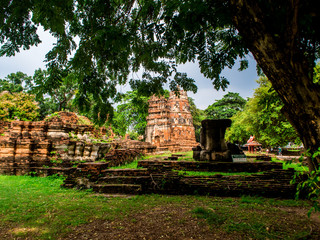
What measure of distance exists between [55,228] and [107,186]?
208cm

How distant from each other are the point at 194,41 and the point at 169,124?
1898 centimetres

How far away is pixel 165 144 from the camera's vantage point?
2142cm

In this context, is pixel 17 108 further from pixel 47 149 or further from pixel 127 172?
pixel 127 172

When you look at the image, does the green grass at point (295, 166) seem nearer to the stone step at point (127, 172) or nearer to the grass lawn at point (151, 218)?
the grass lawn at point (151, 218)

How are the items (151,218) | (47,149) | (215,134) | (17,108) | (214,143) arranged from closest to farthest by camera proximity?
(151,218)
(47,149)
(214,143)
(215,134)
(17,108)

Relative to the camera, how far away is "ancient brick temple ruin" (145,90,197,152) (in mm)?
21828

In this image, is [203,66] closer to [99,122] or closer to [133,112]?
[99,122]

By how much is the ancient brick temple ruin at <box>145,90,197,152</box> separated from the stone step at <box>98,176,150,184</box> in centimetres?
1599

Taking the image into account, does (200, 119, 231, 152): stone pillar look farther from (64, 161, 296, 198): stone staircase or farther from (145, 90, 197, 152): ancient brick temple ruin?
(145, 90, 197, 152): ancient brick temple ruin

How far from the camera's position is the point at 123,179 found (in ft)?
16.4

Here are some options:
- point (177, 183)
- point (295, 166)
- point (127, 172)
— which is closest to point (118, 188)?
point (127, 172)

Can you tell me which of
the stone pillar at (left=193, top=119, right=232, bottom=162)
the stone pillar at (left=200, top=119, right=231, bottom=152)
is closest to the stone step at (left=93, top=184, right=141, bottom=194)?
the stone pillar at (left=193, top=119, right=232, bottom=162)

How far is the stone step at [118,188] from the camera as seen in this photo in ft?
15.1

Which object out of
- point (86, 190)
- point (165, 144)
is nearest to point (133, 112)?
point (165, 144)
